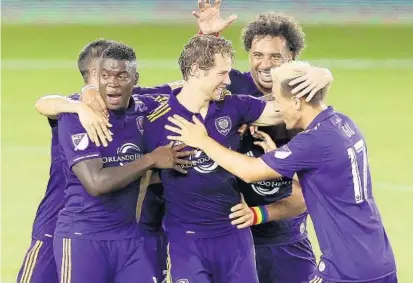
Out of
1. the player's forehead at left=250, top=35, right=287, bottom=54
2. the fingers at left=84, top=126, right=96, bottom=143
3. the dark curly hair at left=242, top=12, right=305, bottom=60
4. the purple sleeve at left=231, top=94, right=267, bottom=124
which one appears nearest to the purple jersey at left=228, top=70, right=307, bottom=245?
the purple sleeve at left=231, top=94, right=267, bottom=124

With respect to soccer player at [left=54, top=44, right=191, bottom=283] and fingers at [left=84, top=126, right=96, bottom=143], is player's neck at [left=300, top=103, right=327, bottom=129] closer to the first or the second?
soccer player at [left=54, top=44, right=191, bottom=283]

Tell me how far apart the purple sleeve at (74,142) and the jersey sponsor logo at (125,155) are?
4.5 inches

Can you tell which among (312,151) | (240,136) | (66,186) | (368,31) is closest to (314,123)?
(312,151)

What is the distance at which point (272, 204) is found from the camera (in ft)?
23.5

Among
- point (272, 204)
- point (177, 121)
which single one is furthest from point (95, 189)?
point (272, 204)

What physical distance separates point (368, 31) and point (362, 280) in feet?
50.1

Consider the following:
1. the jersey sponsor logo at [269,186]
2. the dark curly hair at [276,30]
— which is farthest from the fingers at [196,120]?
the dark curly hair at [276,30]

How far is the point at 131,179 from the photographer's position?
645 centimetres

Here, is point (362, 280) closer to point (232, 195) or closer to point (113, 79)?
point (232, 195)

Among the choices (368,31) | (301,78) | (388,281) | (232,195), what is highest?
(368,31)

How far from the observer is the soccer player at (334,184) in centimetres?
611

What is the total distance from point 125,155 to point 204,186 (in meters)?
0.57

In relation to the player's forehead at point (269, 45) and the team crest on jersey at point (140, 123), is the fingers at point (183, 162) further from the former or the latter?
the player's forehead at point (269, 45)

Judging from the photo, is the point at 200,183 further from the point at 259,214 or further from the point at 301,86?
the point at 301,86
